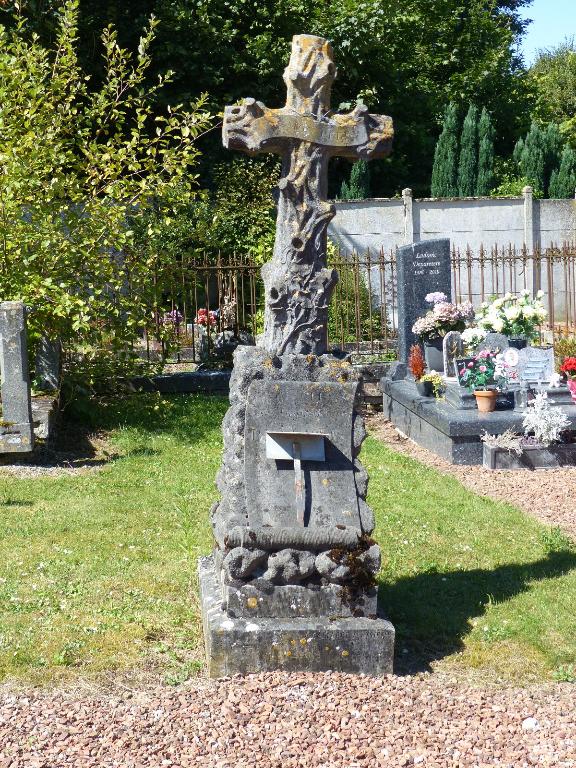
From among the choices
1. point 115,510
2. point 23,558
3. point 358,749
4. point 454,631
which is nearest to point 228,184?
point 115,510

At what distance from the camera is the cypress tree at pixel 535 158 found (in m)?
23.6

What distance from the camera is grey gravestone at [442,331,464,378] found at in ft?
37.8

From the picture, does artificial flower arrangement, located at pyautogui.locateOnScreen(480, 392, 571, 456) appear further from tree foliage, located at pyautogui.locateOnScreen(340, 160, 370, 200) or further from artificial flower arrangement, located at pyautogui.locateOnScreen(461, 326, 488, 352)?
tree foliage, located at pyautogui.locateOnScreen(340, 160, 370, 200)

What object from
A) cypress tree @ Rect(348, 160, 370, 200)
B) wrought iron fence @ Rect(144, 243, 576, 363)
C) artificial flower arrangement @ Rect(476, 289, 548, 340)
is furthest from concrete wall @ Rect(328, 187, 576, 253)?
artificial flower arrangement @ Rect(476, 289, 548, 340)

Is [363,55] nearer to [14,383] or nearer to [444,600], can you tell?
[14,383]

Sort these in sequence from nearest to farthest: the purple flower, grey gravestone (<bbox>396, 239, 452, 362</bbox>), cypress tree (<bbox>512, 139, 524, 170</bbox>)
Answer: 1. the purple flower
2. grey gravestone (<bbox>396, 239, 452, 362</bbox>)
3. cypress tree (<bbox>512, 139, 524, 170</bbox>)

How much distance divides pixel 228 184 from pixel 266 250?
10.2ft

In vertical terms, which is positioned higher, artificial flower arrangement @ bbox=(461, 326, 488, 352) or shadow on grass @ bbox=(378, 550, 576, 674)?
artificial flower arrangement @ bbox=(461, 326, 488, 352)

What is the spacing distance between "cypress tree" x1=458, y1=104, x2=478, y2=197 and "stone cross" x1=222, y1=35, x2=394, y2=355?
18.4 m

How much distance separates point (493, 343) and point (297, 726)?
7998 millimetres

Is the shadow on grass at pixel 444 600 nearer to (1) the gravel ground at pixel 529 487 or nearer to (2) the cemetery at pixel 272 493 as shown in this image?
(2) the cemetery at pixel 272 493

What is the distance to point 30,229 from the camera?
10.4 meters

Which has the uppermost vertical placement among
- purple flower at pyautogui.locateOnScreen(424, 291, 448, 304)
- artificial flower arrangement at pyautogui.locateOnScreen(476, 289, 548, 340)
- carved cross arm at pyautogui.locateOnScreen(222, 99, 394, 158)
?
carved cross arm at pyautogui.locateOnScreen(222, 99, 394, 158)

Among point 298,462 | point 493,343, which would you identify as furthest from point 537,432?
point 298,462
